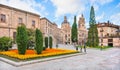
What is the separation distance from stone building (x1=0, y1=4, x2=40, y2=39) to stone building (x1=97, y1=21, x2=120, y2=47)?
111 ft

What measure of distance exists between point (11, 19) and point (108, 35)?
41324 millimetres

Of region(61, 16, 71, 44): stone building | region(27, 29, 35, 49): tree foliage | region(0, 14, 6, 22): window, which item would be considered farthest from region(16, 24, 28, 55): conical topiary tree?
region(61, 16, 71, 44): stone building

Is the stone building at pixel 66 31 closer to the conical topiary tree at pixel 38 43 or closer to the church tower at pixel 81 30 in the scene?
the church tower at pixel 81 30

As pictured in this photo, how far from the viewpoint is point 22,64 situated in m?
11.6

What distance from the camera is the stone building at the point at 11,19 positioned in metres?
27.5

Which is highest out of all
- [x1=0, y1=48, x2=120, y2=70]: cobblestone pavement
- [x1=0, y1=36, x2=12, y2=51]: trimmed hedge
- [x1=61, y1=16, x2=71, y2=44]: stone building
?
[x1=61, y1=16, x2=71, y2=44]: stone building

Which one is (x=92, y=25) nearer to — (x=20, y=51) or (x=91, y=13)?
(x=91, y=13)

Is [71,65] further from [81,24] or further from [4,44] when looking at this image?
[81,24]

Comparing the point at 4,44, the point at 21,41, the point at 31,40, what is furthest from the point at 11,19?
the point at 21,41

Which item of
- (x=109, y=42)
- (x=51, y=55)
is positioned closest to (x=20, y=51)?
(x=51, y=55)

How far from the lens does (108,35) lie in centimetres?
5694

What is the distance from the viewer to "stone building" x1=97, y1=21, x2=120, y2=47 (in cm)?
5262

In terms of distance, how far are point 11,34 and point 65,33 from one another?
155ft

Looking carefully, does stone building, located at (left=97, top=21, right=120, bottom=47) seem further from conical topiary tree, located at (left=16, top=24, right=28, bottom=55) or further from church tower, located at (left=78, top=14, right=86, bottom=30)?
conical topiary tree, located at (left=16, top=24, right=28, bottom=55)
